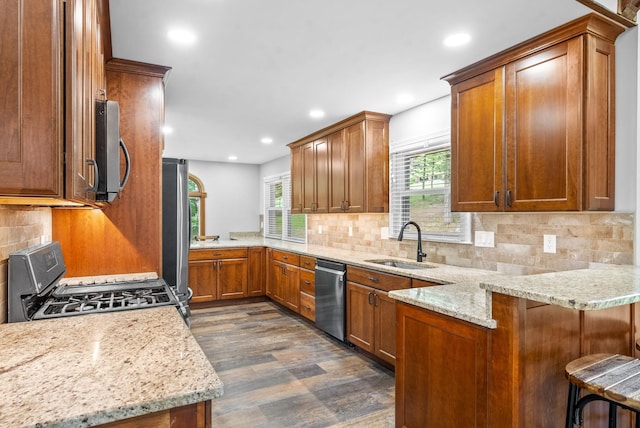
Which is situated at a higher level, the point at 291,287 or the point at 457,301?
the point at 457,301

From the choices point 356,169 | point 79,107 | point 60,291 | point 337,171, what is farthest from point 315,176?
point 79,107

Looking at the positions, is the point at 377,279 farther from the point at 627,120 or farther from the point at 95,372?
the point at 95,372

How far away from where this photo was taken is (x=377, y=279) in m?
3.22

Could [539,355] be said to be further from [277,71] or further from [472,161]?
[277,71]

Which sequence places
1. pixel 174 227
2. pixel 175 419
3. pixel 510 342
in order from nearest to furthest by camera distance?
pixel 175 419, pixel 510 342, pixel 174 227

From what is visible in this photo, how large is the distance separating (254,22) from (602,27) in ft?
6.23

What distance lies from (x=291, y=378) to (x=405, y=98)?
256cm

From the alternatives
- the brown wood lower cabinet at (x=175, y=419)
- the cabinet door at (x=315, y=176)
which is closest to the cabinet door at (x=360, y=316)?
the cabinet door at (x=315, y=176)

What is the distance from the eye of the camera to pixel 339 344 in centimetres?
380

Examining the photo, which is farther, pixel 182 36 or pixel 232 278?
pixel 232 278

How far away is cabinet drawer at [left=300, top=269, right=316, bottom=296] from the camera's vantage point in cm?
429

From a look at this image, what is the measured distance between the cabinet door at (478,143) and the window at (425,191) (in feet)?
1.65

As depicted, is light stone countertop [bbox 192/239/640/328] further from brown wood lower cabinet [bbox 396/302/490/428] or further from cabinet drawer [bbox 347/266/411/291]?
cabinet drawer [bbox 347/266/411/291]

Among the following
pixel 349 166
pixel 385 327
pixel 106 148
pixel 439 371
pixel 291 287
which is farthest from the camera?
pixel 291 287
